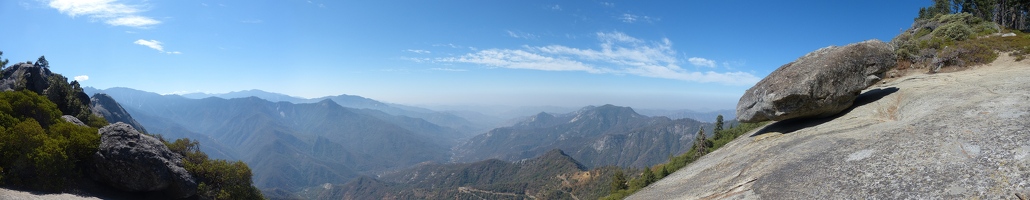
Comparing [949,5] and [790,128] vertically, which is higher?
[949,5]

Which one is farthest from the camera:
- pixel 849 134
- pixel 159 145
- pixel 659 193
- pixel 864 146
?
pixel 159 145

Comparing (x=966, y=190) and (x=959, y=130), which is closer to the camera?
(x=966, y=190)

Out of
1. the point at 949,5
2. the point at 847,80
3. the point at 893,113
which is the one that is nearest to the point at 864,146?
the point at 893,113

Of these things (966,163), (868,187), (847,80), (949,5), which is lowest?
(868,187)

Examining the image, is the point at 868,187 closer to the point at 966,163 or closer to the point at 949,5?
the point at 966,163

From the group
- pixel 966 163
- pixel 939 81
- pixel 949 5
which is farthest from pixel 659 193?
pixel 949 5

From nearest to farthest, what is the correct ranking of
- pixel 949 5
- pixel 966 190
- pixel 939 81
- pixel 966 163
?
pixel 966 190, pixel 966 163, pixel 939 81, pixel 949 5

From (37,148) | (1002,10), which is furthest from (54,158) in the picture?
(1002,10)

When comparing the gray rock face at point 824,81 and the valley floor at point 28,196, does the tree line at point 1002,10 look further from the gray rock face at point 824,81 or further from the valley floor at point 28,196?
the valley floor at point 28,196
